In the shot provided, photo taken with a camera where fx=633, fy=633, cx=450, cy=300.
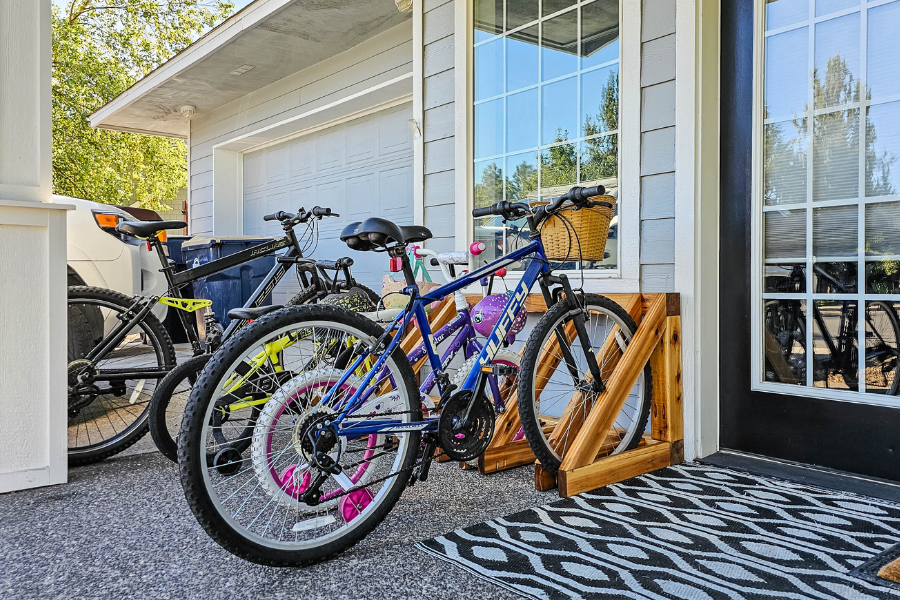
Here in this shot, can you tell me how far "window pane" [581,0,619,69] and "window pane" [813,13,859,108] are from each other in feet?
2.69

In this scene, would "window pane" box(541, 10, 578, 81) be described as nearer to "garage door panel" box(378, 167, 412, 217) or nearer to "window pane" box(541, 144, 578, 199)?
"window pane" box(541, 144, 578, 199)

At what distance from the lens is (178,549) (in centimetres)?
182

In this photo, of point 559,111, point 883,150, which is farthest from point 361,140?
point 883,150

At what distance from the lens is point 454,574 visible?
64.9 inches

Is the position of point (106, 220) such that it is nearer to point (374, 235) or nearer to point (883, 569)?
point (374, 235)

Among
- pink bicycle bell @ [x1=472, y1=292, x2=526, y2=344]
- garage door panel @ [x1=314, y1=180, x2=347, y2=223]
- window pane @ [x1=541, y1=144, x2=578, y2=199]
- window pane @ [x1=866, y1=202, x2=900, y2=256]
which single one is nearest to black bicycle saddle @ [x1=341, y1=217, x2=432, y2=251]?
pink bicycle bell @ [x1=472, y1=292, x2=526, y2=344]

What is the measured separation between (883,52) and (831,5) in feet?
0.90

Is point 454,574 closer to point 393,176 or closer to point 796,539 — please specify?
point 796,539

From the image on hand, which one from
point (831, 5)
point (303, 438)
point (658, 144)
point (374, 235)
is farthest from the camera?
point (658, 144)

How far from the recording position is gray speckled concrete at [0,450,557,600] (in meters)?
1.58

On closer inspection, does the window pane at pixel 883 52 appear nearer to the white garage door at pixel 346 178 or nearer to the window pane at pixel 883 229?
the window pane at pixel 883 229

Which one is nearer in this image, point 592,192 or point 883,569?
point 883,569

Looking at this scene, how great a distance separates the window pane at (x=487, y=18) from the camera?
11.1 feet

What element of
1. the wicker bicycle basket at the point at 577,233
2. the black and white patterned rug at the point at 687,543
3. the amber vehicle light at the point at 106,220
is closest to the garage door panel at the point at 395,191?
the amber vehicle light at the point at 106,220
